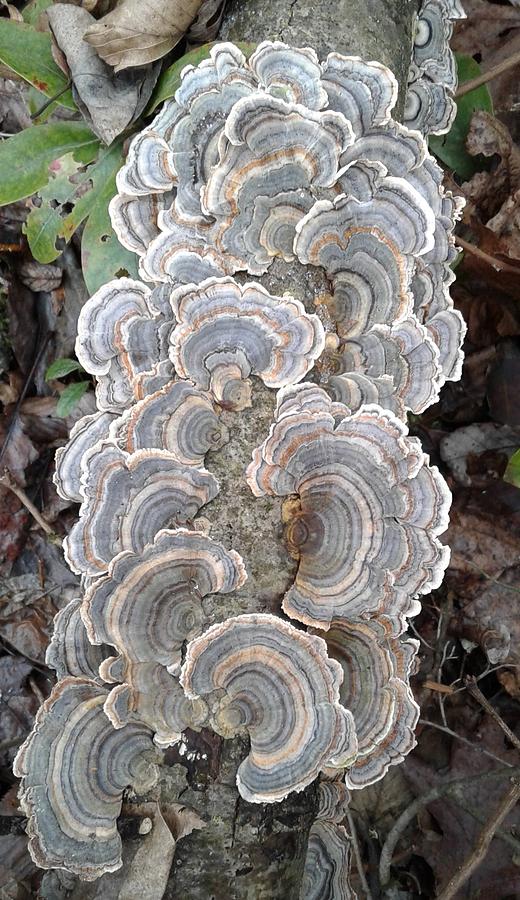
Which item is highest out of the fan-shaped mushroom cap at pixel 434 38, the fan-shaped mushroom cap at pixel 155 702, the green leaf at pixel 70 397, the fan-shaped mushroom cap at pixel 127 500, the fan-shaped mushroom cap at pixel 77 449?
the fan-shaped mushroom cap at pixel 434 38

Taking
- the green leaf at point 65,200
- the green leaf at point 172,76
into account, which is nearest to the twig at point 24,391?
the green leaf at point 65,200

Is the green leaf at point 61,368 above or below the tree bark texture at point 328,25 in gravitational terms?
below

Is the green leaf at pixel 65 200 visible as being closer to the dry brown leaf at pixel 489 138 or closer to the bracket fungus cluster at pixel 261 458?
the bracket fungus cluster at pixel 261 458

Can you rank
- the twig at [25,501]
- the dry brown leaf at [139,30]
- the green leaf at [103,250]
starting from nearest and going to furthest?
the dry brown leaf at [139,30] → the green leaf at [103,250] → the twig at [25,501]

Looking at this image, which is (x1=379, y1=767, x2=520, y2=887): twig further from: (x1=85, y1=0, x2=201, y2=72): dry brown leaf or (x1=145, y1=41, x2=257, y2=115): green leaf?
(x1=85, y1=0, x2=201, y2=72): dry brown leaf

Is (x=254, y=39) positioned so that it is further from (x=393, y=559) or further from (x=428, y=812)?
(x=428, y=812)

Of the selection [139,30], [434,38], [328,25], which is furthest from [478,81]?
[139,30]

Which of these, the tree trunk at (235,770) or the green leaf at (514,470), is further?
the green leaf at (514,470)

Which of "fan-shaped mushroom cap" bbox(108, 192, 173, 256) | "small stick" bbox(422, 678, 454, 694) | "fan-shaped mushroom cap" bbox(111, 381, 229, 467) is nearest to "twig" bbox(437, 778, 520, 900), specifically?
"small stick" bbox(422, 678, 454, 694)
